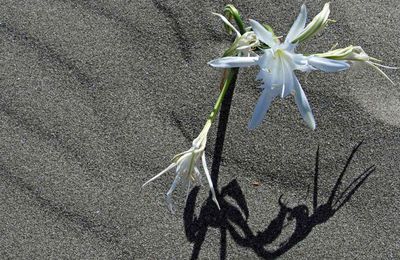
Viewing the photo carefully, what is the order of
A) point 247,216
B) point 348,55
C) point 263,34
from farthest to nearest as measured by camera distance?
point 247,216 → point 348,55 → point 263,34

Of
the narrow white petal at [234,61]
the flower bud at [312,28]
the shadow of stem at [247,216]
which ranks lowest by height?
the shadow of stem at [247,216]

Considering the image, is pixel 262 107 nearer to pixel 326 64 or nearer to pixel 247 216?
pixel 326 64

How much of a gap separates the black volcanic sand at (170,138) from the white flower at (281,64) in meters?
0.26

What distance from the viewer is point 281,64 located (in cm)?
118

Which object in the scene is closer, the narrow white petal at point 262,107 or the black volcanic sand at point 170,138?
the narrow white petal at point 262,107

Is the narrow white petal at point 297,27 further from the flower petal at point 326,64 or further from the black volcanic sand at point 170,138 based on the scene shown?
the black volcanic sand at point 170,138

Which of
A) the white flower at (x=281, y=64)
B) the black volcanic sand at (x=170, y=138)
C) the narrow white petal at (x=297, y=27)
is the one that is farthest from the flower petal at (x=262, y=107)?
the black volcanic sand at (x=170, y=138)

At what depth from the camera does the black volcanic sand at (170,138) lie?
1407 mm

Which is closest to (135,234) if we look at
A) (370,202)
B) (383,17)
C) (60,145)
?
(60,145)

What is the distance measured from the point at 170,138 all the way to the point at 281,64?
1.24 ft

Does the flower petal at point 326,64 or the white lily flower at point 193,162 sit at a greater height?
the flower petal at point 326,64

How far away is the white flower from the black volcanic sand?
26 centimetres

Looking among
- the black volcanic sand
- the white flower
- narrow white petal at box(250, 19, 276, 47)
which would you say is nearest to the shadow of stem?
the black volcanic sand

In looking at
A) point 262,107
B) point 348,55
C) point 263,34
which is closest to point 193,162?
point 262,107
